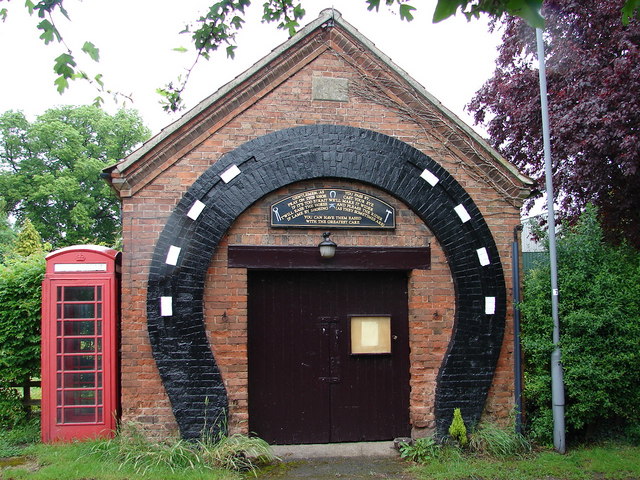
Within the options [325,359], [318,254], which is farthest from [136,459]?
[318,254]

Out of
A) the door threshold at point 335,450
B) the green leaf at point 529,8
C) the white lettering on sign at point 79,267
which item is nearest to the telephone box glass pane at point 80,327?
the white lettering on sign at point 79,267

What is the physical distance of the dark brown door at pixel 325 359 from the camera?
298 inches

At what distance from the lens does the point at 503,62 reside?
11781mm

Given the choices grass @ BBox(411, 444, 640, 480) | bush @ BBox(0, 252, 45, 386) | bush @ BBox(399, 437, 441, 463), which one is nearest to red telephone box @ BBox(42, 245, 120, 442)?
bush @ BBox(0, 252, 45, 386)

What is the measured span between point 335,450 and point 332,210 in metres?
3.13

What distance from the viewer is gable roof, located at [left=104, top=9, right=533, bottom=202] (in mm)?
7191

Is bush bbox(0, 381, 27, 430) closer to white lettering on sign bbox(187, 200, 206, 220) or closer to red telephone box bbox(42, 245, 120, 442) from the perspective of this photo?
red telephone box bbox(42, 245, 120, 442)

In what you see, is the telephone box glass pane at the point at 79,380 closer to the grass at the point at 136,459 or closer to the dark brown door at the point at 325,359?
the grass at the point at 136,459

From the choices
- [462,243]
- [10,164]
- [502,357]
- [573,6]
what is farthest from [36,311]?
[10,164]

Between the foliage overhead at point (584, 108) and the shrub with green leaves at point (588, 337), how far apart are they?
1.57 metres

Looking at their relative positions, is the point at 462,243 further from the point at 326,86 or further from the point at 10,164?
the point at 10,164

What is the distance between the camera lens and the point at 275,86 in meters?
7.57

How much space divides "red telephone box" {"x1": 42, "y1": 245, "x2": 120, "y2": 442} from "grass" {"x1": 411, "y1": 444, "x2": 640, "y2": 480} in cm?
399

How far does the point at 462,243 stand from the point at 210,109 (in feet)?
12.4
